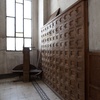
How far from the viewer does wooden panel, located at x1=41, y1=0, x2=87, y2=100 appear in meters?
2.59

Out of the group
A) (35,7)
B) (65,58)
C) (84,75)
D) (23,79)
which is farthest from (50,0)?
(84,75)

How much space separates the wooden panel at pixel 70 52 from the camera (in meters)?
2.59

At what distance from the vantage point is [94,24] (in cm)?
232

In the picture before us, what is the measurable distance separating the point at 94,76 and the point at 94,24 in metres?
0.94

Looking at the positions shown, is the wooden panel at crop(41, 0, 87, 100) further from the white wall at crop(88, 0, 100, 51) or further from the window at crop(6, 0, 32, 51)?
the window at crop(6, 0, 32, 51)

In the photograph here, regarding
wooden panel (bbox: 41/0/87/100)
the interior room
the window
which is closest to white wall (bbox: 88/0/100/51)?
the interior room

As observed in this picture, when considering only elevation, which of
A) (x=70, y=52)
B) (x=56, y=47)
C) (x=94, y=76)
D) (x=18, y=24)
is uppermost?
(x=18, y=24)

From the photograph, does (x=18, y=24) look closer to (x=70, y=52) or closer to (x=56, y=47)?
(x=56, y=47)

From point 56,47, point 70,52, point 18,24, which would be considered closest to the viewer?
point 70,52

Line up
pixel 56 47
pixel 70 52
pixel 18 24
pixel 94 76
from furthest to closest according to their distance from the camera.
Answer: pixel 18 24 → pixel 56 47 → pixel 70 52 → pixel 94 76

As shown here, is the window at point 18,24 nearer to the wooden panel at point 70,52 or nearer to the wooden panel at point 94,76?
the wooden panel at point 70,52

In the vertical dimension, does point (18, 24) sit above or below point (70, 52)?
above

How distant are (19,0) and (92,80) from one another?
18.8 feet

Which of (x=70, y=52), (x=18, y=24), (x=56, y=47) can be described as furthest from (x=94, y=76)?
(x=18, y=24)
